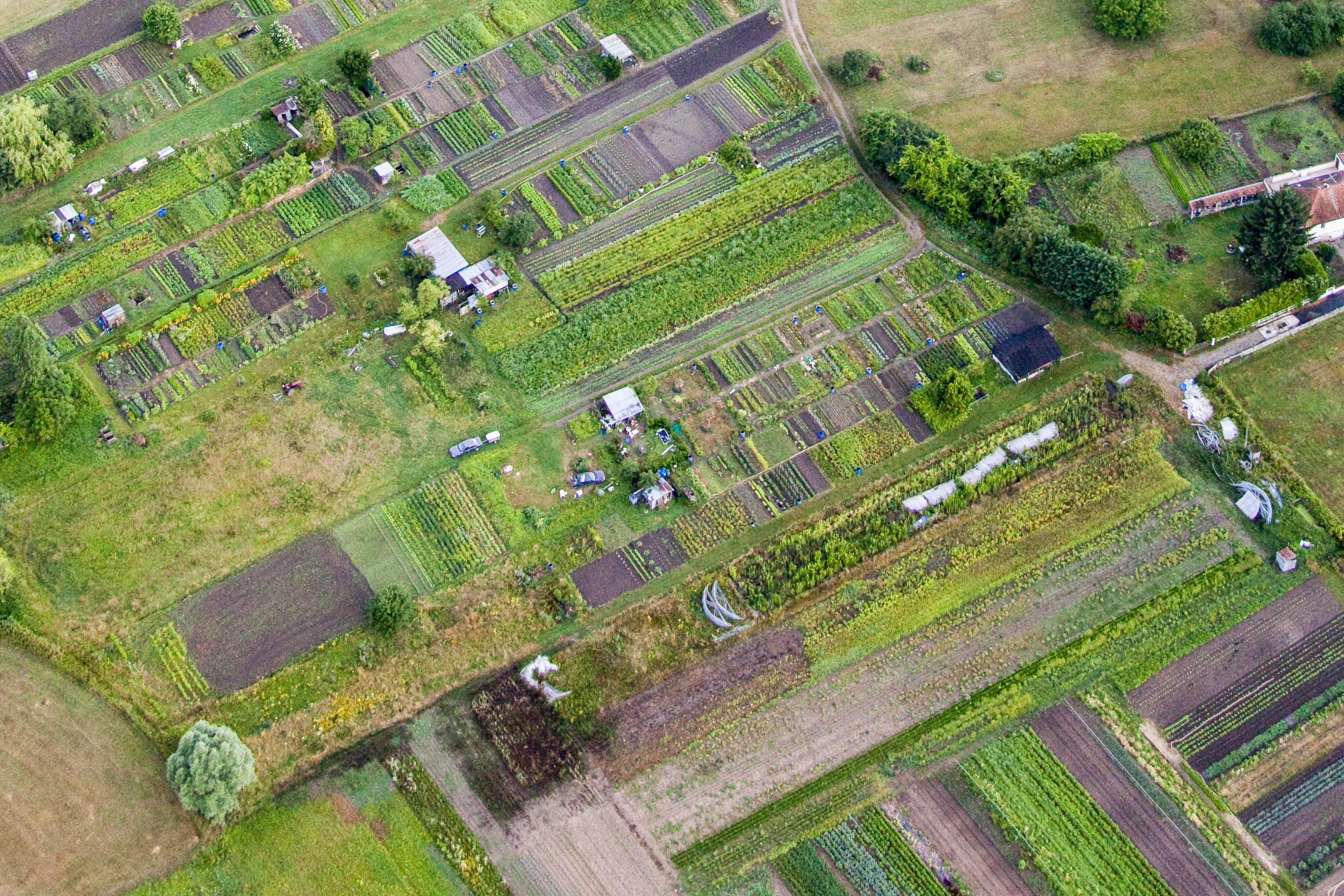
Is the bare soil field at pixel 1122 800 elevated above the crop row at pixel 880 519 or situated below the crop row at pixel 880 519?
below

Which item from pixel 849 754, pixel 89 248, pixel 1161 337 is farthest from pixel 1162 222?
pixel 89 248

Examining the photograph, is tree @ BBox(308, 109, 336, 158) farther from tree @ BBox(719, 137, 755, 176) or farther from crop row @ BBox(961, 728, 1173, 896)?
crop row @ BBox(961, 728, 1173, 896)

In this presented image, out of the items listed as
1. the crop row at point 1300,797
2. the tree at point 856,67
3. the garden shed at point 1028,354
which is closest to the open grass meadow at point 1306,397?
the garden shed at point 1028,354

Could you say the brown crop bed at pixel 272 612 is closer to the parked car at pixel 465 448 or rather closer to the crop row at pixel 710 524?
the parked car at pixel 465 448

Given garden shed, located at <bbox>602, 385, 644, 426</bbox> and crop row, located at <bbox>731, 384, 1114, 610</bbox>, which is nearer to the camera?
crop row, located at <bbox>731, 384, 1114, 610</bbox>

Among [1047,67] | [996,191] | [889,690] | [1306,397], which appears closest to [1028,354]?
[996,191]

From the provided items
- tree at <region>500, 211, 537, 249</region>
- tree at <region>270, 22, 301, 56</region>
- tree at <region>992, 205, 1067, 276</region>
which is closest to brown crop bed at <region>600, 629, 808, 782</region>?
tree at <region>992, 205, 1067, 276</region>
